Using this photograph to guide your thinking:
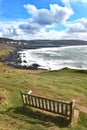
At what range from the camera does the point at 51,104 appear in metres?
19.3

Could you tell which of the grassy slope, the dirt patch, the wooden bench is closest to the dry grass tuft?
the grassy slope

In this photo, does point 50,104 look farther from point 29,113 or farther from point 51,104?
point 29,113

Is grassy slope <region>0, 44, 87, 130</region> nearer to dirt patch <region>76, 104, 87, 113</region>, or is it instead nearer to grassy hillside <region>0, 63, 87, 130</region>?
grassy hillside <region>0, 63, 87, 130</region>

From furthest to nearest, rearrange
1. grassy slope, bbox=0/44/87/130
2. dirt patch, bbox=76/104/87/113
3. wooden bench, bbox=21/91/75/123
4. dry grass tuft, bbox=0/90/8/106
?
dry grass tuft, bbox=0/90/8/106
dirt patch, bbox=76/104/87/113
wooden bench, bbox=21/91/75/123
grassy slope, bbox=0/44/87/130

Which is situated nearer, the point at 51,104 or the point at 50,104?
the point at 50,104

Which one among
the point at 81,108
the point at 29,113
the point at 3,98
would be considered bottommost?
the point at 81,108

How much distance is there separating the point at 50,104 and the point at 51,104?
15 cm

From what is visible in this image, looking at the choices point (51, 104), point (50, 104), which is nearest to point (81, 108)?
point (51, 104)

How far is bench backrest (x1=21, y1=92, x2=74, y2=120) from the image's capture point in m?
18.2

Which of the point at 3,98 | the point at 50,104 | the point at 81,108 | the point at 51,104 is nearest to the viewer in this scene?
the point at 50,104

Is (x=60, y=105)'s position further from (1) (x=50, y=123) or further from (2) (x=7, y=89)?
(2) (x=7, y=89)

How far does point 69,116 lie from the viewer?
1831 cm

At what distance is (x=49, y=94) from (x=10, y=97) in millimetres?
3950

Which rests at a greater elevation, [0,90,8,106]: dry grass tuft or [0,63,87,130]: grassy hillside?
[0,90,8,106]: dry grass tuft
